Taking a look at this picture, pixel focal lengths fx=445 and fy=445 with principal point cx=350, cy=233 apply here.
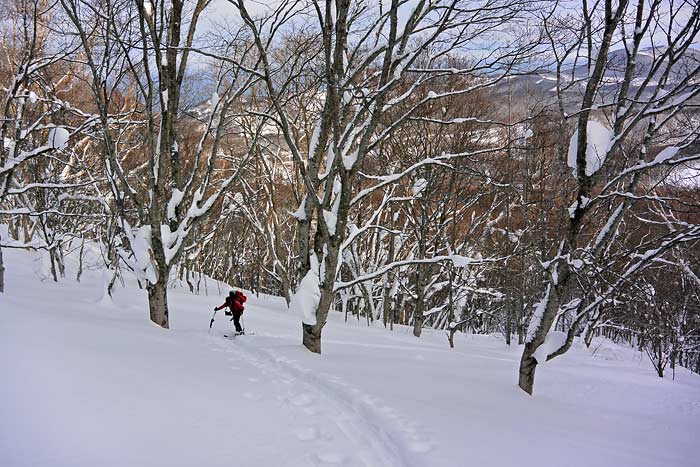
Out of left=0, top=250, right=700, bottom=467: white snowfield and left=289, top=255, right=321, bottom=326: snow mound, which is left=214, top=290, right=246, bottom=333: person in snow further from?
left=289, top=255, right=321, bottom=326: snow mound

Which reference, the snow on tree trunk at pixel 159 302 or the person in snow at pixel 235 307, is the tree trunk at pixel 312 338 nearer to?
the snow on tree trunk at pixel 159 302

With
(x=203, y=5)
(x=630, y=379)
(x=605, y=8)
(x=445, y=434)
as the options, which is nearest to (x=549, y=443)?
(x=445, y=434)

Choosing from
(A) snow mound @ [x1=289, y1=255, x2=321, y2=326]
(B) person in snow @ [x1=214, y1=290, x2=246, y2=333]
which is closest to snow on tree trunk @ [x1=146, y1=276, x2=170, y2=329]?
(B) person in snow @ [x1=214, y1=290, x2=246, y2=333]

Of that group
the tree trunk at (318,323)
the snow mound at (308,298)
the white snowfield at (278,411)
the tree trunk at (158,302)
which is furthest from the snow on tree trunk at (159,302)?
the tree trunk at (318,323)

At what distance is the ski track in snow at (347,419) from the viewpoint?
3.13 meters

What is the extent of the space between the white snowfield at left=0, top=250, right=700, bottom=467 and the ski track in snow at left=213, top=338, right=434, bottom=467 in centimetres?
2

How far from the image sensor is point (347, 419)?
387 cm

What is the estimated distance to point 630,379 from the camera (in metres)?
8.60

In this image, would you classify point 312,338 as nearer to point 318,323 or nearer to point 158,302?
point 318,323

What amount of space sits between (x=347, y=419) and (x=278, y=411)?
61cm

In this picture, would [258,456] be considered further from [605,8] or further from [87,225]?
[87,225]

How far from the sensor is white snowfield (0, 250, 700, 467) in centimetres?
279

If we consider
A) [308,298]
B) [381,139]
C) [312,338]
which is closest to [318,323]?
[312,338]

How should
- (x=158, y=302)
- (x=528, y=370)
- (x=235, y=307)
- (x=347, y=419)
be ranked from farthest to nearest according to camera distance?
(x=235, y=307), (x=158, y=302), (x=528, y=370), (x=347, y=419)
